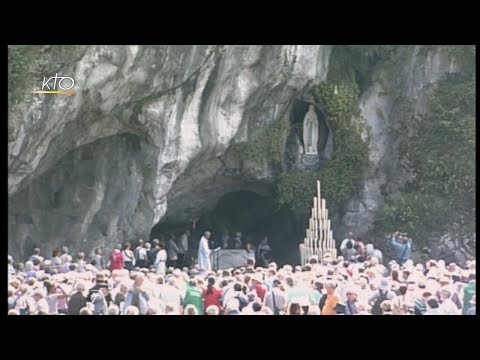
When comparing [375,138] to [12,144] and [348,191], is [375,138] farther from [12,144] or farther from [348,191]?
[12,144]

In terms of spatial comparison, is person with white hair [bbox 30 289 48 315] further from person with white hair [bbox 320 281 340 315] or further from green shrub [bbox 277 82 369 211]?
green shrub [bbox 277 82 369 211]

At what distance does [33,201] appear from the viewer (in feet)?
95.0

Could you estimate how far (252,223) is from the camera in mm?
36656

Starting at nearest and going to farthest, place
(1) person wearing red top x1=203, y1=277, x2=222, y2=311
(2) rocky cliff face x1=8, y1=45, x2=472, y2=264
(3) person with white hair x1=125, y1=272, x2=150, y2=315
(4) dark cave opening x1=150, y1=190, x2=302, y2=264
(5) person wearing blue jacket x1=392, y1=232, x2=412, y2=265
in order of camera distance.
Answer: (3) person with white hair x1=125, y1=272, x2=150, y2=315
(1) person wearing red top x1=203, y1=277, x2=222, y2=311
(2) rocky cliff face x1=8, y1=45, x2=472, y2=264
(5) person wearing blue jacket x1=392, y1=232, x2=412, y2=265
(4) dark cave opening x1=150, y1=190, x2=302, y2=264

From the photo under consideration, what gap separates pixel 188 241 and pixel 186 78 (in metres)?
8.10

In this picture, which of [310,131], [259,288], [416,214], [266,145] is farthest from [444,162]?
[259,288]

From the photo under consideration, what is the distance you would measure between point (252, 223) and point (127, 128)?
27.3 ft

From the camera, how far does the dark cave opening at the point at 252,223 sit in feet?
117

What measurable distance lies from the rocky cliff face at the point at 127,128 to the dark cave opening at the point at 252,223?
3210 millimetres

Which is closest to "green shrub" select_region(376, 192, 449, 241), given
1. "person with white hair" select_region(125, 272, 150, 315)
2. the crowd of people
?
the crowd of people

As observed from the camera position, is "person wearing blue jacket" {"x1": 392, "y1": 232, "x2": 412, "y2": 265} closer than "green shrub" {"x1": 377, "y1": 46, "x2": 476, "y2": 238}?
Yes

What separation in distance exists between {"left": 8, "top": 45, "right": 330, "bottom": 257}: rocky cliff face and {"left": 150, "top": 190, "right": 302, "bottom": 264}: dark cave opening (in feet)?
10.5

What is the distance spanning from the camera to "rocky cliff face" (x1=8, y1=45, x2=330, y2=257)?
1031 inches

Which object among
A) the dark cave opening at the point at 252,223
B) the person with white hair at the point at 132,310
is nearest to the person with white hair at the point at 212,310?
the person with white hair at the point at 132,310
